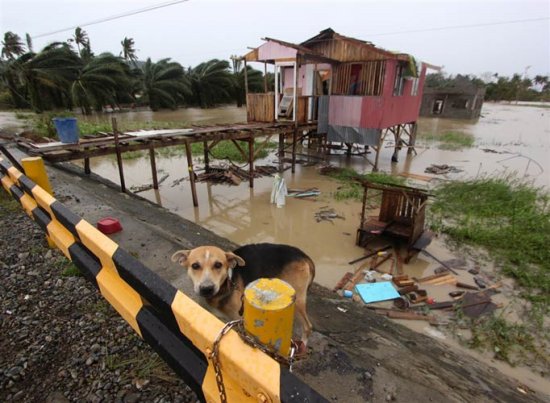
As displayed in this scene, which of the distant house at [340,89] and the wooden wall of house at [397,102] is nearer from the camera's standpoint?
the distant house at [340,89]

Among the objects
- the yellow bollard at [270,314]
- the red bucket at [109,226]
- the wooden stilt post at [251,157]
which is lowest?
the wooden stilt post at [251,157]

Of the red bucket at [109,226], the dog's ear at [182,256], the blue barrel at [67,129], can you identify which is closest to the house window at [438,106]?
the blue barrel at [67,129]

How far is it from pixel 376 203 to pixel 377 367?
9564 millimetres

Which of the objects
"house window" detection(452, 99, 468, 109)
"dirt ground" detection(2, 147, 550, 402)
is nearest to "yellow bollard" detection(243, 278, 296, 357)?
"dirt ground" detection(2, 147, 550, 402)

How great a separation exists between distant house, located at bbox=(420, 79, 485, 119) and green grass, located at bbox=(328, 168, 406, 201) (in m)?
33.5

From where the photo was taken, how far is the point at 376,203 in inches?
448

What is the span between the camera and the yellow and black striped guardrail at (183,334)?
1.06 metres

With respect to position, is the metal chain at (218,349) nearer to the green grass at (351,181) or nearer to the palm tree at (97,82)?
the green grass at (351,181)

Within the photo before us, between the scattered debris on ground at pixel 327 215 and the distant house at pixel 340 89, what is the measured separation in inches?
234

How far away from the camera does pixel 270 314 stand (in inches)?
46.5

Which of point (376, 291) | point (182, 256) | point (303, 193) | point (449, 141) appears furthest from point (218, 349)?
point (449, 141)

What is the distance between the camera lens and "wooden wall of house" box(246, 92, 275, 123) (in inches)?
598

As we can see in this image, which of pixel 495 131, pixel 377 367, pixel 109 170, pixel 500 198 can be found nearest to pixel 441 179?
pixel 500 198

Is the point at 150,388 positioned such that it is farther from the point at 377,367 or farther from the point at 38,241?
the point at 38,241
